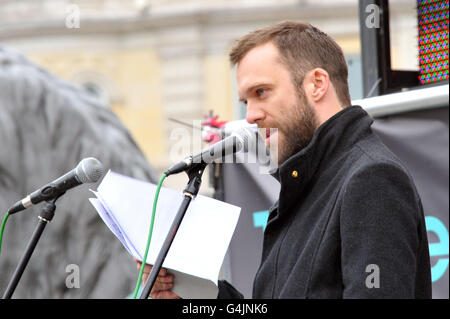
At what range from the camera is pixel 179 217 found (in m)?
1.75

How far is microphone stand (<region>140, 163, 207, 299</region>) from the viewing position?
1688 mm

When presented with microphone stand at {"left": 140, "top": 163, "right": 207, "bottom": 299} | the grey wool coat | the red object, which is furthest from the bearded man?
the red object

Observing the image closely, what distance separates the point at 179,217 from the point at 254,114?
12.3 inches

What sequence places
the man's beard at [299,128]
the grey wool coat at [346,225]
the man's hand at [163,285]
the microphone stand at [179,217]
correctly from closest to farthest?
the grey wool coat at [346,225]
the microphone stand at [179,217]
the man's beard at [299,128]
the man's hand at [163,285]

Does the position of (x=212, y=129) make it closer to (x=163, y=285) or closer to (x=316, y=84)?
(x=163, y=285)

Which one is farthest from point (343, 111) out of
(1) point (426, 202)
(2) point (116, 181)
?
(1) point (426, 202)

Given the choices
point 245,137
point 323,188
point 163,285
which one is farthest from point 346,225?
point 163,285

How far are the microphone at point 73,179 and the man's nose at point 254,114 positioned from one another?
399 mm

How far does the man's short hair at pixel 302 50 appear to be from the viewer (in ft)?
5.99

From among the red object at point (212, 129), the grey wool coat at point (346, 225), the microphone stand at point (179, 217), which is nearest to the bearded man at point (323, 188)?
the grey wool coat at point (346, 225)

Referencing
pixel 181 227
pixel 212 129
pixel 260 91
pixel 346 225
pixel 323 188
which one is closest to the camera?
pixel 346 225

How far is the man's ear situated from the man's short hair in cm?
1

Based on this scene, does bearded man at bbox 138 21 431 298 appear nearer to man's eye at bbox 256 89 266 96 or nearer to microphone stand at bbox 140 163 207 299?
man's eye at bbox 256 89 266 96

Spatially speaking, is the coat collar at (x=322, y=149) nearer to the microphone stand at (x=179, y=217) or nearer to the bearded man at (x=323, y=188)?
the bearded man at (x=323, y=188)
